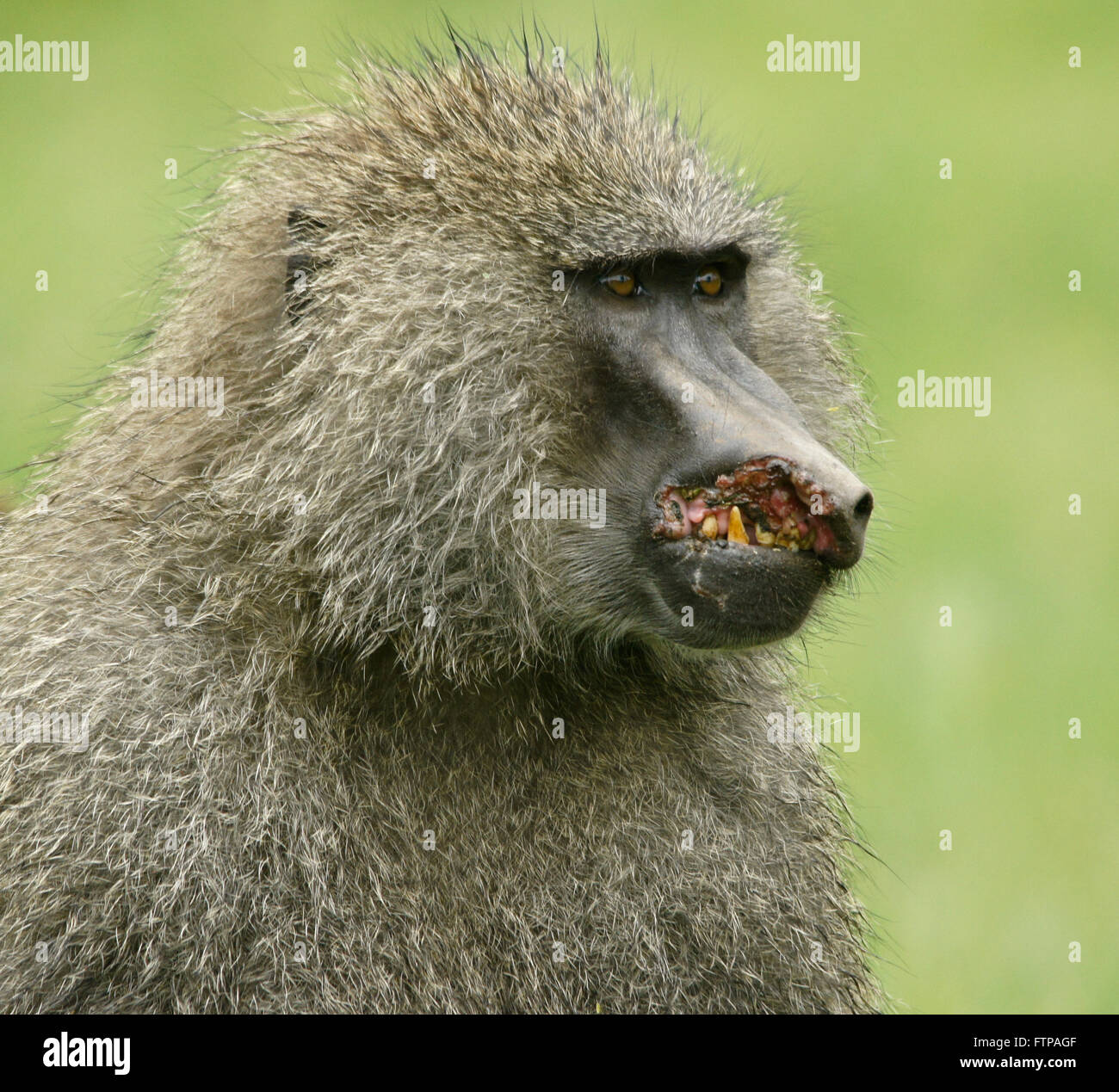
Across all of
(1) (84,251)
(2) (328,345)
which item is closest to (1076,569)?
(2) (328,345)

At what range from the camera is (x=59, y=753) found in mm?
4223

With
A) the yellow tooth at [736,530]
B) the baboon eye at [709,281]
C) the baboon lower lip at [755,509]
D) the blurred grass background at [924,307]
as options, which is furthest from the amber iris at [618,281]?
the blurred grass background at [924,307]

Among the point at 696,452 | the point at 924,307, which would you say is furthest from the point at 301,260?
the point at 924,307

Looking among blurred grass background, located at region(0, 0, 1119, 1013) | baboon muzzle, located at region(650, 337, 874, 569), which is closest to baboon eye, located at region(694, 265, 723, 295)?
baboon muzzle, located at region(650, 337, 874, 569)

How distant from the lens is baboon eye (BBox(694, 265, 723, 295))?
15.9 feet

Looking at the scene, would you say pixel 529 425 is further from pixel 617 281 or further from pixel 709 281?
pixel 709 281

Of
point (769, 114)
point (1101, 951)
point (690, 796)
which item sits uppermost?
point (769, 114)

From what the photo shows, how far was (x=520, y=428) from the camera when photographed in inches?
176

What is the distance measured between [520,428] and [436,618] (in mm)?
538

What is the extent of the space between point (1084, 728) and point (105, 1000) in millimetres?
7013

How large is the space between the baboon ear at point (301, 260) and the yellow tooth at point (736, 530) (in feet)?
4.17

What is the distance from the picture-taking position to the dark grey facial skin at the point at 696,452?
4266 millimetres

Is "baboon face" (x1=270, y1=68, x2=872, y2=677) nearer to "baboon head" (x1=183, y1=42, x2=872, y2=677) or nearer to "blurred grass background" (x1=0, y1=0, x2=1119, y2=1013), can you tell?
"baboon head" (x1=183, y1=42, x2=872, y2=677)

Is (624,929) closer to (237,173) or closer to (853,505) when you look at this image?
(853,505)
